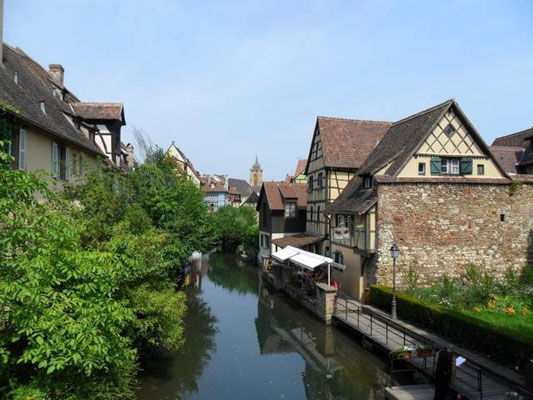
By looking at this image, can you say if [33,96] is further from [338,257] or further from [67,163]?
[338,257]

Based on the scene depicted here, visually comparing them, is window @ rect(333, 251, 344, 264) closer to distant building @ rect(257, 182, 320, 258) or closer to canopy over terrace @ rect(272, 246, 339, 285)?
canopy over terrace @ rect(272, 246, 339, 285)

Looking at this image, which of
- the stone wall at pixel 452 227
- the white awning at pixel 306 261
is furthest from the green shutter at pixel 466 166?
the white awning at pixel 306 261

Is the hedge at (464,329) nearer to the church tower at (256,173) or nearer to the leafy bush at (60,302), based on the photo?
the leafy bush at (60,302)

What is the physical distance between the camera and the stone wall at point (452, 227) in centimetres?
2044

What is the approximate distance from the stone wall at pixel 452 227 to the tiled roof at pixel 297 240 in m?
7.97

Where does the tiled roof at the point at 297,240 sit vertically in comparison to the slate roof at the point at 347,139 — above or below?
below

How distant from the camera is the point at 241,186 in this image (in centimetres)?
11500

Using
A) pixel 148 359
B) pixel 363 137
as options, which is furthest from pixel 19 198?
pixel 363 137

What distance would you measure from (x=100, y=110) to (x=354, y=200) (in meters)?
15.8

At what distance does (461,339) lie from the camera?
14359mm

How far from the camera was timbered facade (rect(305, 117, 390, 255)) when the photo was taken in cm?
2703

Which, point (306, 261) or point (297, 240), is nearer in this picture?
point (306, 261)

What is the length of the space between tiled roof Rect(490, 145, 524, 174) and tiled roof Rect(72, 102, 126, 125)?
81.6ft

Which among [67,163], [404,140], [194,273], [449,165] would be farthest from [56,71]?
[449,165]
